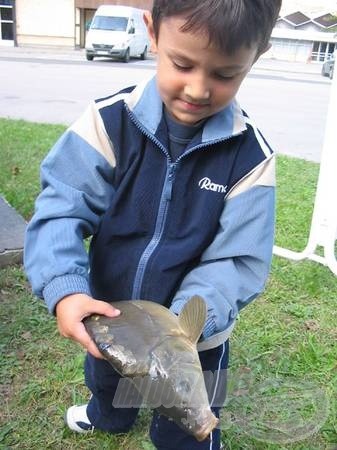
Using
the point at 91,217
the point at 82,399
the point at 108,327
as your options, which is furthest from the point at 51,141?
the point at 108,327

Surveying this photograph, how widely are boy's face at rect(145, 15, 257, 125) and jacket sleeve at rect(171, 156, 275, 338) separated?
223 millimetres

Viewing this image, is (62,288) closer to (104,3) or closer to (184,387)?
(184,387)

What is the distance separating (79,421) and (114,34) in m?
19.8

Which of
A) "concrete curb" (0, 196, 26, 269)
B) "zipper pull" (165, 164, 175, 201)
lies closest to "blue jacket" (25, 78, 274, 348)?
"zipper pull" (165, 164, 175, 201)

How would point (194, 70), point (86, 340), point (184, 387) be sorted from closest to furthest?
1. point (184, 387)
2. point (86, 340)
3. point (194, 70)

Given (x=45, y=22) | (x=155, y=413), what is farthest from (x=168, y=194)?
(x=45, y=22)

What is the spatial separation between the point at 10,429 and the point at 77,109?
6935 millimetres

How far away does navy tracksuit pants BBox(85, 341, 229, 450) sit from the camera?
1.55 meters

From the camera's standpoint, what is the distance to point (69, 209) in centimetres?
134

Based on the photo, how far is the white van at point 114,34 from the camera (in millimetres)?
19891

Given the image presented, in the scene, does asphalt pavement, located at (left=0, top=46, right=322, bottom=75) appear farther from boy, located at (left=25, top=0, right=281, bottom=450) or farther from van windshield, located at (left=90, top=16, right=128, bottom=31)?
boy, located at (left=25, top=0, right=281, bottom=450)

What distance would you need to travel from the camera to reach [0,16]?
26656 mm

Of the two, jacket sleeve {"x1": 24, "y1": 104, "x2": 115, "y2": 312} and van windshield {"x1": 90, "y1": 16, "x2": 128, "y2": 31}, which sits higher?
jacket sleeve {"x1": 24, "y1": 104, "x2": 115, "y2": 312}

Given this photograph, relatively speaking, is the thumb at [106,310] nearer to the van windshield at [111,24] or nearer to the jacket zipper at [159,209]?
the jacket zipper at [159,209]
